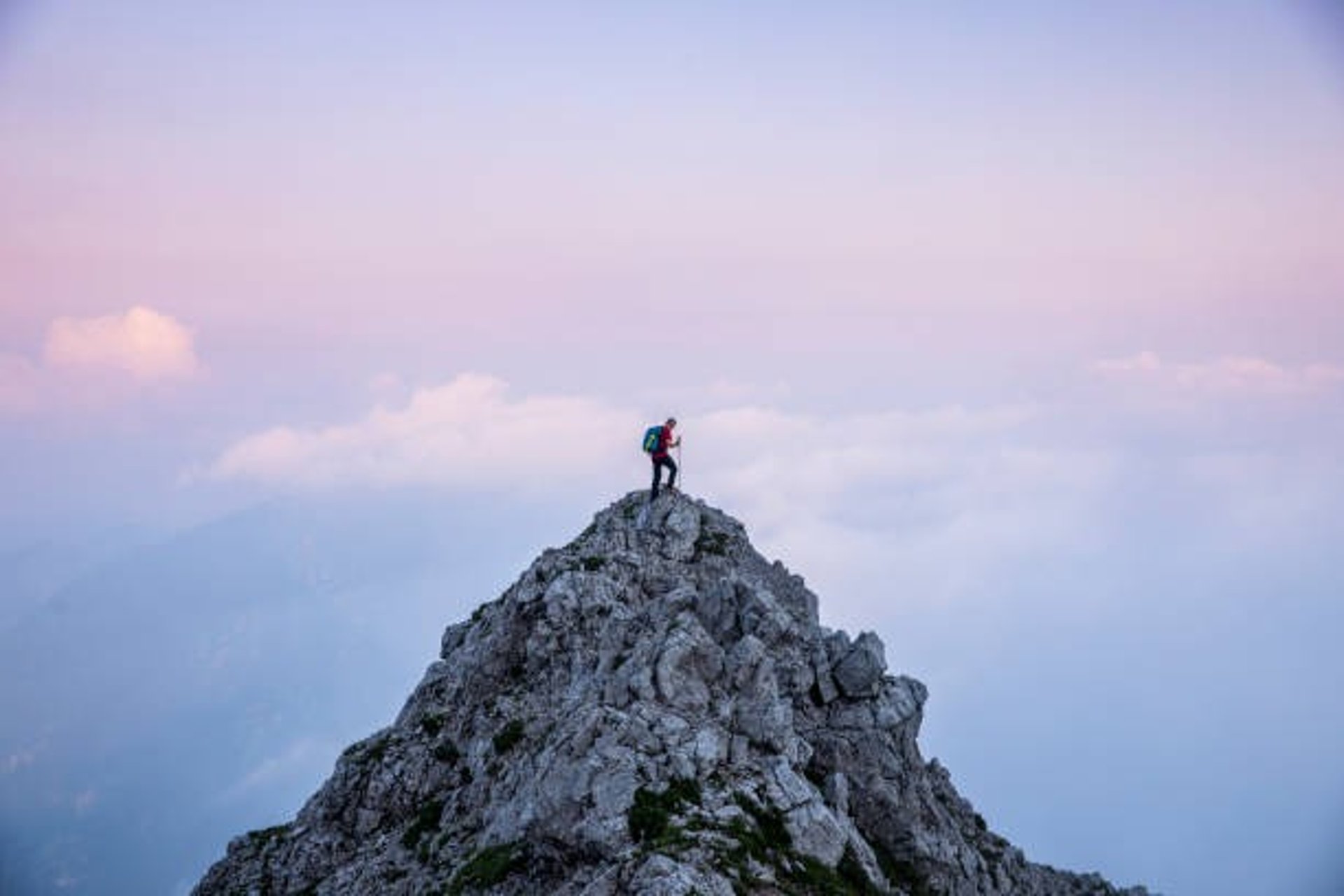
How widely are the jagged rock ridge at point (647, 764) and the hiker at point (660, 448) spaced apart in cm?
203

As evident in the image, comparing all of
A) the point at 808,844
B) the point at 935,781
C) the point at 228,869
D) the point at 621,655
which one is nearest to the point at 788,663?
the point at 621,655

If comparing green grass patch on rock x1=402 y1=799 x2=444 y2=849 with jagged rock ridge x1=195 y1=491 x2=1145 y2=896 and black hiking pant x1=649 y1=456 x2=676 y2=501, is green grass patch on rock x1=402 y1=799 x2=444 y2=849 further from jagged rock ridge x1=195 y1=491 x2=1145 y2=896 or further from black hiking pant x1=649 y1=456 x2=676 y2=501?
black hiking pant x1=649 y1=456 x2=676 y2=501

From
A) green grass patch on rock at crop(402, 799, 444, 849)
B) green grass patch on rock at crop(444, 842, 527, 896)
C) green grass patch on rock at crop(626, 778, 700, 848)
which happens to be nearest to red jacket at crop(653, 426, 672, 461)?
green grass patch on rock at crop(402, 799, 444, 849)

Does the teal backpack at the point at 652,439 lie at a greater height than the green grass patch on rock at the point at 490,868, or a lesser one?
greater

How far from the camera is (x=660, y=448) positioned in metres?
51.7

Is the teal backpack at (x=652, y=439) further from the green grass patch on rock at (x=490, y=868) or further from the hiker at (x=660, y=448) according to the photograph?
the green grass patch on rock at (x=490, y=868)

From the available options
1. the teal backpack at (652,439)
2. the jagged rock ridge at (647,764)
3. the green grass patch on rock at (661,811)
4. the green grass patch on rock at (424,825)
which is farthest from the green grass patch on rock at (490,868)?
the teal backpack at (652,439)

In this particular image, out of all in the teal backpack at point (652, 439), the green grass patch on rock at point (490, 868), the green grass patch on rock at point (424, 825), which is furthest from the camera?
the teal backpack at point (652, 439)

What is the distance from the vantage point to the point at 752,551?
54656 mm

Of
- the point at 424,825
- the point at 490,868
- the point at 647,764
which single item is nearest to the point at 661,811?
the point at 647,764

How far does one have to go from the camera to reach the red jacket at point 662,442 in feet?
169

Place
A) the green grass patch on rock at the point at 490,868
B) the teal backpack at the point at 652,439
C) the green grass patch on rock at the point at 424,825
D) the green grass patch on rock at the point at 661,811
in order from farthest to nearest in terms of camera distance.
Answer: the teal backpack at the point at 652,439, the green grass patch on rock at the point at 424,825, the green grass patch on rock at the point at 490,868, the green grass patch on rock at the point at 661,811

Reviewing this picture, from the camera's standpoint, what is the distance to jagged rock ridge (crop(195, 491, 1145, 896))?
28.1 m

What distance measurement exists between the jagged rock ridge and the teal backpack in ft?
15.0
